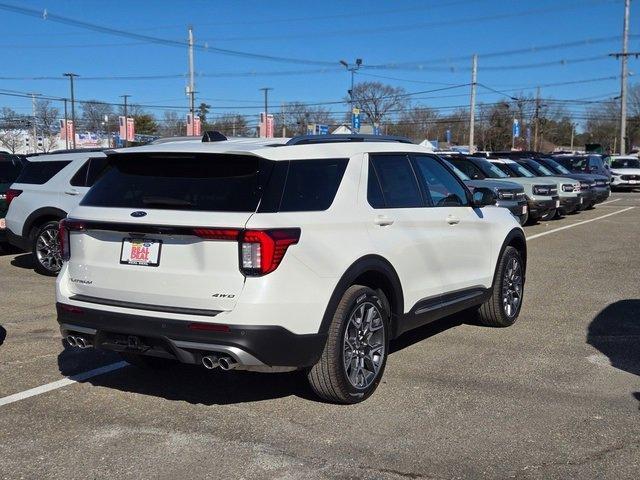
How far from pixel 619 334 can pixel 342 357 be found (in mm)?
3526

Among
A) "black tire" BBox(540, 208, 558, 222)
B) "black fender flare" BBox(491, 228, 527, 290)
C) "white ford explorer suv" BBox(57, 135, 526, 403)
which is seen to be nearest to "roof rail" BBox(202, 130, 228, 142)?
"white ford explorer suv" BBox(57, 135, 526, 403)

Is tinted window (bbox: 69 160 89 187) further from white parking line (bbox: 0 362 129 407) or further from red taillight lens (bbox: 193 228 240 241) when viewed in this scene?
red taillight lens (bbox: 193 228 240 241)

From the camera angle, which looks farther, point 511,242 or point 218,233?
point 511,242

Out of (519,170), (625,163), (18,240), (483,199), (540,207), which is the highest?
(625,163)

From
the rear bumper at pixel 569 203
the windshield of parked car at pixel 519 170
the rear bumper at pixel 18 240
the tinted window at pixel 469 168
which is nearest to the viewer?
the rear bumper at pixel 18 240

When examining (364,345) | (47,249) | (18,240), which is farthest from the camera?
(18,240)

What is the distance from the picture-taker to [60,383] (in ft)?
17.7

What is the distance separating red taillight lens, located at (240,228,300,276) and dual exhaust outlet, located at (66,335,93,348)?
130 centimetres

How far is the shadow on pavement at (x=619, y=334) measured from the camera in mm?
5969

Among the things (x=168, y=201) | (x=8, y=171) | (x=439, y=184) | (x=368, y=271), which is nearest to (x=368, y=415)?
(x=368, y=271)

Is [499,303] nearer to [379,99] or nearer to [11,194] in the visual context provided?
[11,194]

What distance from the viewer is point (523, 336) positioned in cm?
688

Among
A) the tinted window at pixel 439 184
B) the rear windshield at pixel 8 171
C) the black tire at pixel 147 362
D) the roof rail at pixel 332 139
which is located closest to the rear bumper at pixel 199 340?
the black tire at pixel 147 362

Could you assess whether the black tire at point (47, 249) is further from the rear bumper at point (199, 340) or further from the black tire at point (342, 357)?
the black tire at point (342, 357)
